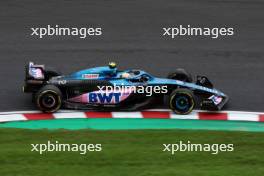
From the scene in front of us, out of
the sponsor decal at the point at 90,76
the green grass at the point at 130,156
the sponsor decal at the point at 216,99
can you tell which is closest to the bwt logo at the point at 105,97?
the sponsor decal at the point at 90,76

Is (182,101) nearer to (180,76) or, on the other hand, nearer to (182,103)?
(182,103)

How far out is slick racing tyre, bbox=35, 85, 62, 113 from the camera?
14070 mm

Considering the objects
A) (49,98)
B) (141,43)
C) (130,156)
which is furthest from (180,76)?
(130,156)

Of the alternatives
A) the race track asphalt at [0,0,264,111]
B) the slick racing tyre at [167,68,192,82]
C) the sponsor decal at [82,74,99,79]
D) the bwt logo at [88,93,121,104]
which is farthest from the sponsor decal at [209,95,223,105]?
the sponsor decal at [82,74,99,79]

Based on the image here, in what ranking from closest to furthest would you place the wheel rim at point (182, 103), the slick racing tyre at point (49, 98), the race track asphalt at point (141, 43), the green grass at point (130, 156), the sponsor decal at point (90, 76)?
the green grass at point (130, 156)
the slick racing tyre at point (49, 98)
the wheel rim at point (182, 103)
the sponsor decal at point (90, 76)
the race track asphalt at point (141, 43)

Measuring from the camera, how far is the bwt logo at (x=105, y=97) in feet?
46.6

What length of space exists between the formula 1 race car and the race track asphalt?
0.65 m

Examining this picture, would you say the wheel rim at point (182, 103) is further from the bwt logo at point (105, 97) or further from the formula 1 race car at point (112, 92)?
the bwt logo at point (105, 97)

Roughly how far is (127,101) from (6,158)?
12.0ft

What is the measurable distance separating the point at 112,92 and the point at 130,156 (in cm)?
295

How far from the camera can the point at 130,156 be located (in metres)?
11.5

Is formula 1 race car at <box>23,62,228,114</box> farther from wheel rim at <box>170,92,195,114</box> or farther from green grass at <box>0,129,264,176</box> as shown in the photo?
green grass at <box>0,129,264,176</box>

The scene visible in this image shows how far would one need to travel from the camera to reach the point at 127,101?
1432 cm

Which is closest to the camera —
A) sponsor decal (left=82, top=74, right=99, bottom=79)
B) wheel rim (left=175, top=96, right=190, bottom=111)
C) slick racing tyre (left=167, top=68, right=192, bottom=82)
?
wheel rim (left=175, top=96, right=190, bottom=111)
